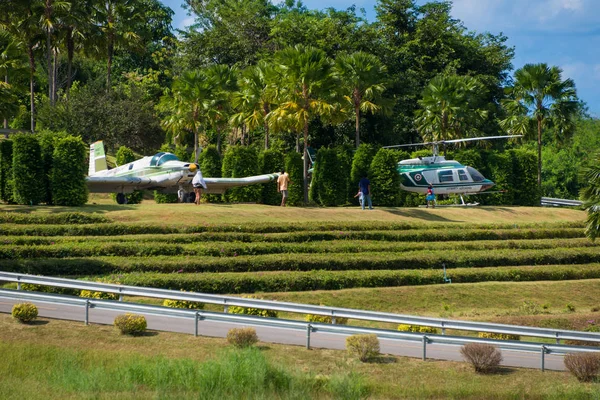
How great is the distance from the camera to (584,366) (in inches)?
591

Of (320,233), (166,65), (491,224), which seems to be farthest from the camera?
(166,65)

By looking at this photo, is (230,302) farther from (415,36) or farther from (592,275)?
(415,36)

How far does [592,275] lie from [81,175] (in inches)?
899

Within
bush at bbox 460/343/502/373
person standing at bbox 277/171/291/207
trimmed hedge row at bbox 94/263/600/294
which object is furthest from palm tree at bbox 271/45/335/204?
bush at bbox 460/343/502/373

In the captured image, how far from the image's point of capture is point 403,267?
30812 mm

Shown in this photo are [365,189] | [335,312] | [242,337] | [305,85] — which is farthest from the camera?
[305,85]

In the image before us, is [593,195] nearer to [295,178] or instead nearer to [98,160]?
[295,178]

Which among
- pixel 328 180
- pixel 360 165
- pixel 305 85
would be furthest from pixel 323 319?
pixel 360 165

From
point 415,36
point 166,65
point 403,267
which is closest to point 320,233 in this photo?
point 403,267

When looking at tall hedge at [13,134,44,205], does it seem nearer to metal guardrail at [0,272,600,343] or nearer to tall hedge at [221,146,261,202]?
tall hedge at [221,146,261,202]

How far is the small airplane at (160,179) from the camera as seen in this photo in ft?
127

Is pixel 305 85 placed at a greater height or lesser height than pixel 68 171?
greater

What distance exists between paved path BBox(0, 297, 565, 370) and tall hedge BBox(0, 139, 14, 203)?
54.8 feet

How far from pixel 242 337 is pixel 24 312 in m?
5.43
